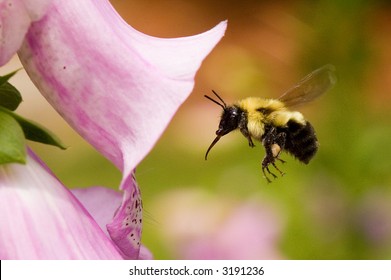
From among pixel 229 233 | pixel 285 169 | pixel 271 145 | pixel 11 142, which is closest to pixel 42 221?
pixel 11 142

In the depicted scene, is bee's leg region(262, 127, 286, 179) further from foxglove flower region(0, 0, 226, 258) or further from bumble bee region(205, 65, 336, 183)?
foxglove flower region(0, 0, 226, 258)

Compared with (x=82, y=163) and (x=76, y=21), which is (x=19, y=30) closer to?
(x=76, y=21)

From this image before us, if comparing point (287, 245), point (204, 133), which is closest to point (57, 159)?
point (204, 133)

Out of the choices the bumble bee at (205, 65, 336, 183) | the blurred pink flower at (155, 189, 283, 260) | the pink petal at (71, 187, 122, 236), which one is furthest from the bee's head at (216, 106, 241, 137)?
the blurred pink flower at (155, 189, 283, 260)

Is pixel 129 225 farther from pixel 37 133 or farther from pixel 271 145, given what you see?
pixel 271 145

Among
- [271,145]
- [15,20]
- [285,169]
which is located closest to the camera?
[15,20]

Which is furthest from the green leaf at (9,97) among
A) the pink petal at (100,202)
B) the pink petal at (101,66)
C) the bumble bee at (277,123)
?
the bumble bee at (277,123)

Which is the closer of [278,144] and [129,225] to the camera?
[129,225]
